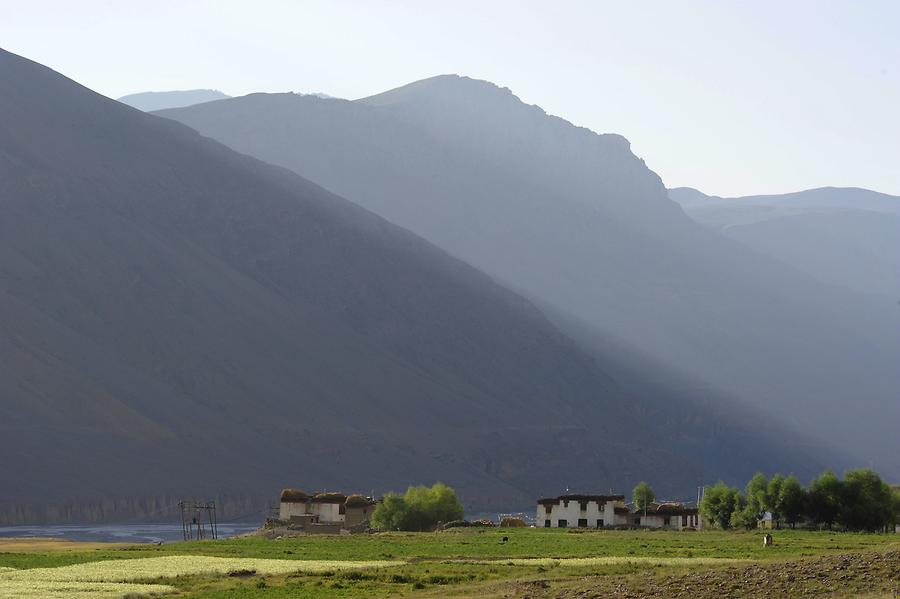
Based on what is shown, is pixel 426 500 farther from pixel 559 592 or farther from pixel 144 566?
pixel 559 592

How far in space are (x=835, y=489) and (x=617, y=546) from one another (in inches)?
1298

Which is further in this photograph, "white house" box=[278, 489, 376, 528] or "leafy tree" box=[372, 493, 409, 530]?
"white house" box=[278, 489, 376, 528]

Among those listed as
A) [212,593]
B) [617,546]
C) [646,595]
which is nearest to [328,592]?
[212,593]

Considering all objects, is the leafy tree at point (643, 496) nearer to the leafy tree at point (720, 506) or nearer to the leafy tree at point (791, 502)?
the leafy tree at point (720, 506)

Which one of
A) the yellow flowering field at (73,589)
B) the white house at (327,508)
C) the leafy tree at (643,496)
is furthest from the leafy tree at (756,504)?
the yellow flowering field at (73,589)

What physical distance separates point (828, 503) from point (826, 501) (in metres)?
0.29

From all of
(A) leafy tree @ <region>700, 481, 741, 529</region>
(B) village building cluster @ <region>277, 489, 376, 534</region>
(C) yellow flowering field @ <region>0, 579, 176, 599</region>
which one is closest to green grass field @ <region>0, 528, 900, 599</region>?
(C) yellow flowering field @ <region>0, 579, 176, 599</region>

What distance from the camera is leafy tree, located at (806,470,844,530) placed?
369 feet

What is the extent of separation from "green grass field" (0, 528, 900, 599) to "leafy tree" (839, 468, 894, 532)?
13450 millimetres

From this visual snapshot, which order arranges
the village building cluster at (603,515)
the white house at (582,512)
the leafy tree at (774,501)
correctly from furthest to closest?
the white house at (582,512) → the village building cluster at (603,515) → the leafy tree at (774,501)

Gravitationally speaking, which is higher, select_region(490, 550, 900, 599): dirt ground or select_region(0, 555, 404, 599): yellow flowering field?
select_region(0, 555, 404, 599): yellow flowering field

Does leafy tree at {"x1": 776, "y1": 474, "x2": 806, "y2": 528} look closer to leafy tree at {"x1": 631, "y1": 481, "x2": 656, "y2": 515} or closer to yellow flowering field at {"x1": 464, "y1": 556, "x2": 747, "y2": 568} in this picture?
leafy tree at {"x1": 631, "y1": 481, "x2": 656, "y2": 515}

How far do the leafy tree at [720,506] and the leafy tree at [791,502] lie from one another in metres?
8.15

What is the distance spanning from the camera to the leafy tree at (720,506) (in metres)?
125
